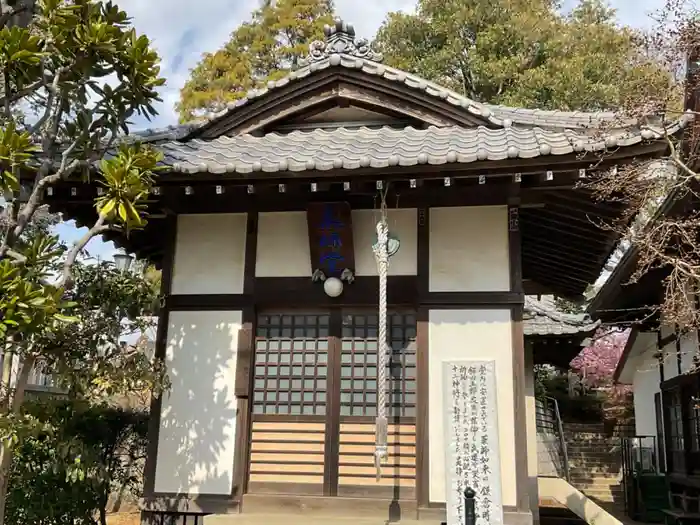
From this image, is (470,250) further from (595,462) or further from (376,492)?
(595,462)

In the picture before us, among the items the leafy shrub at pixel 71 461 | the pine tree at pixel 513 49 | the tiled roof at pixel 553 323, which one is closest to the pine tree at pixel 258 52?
the pine tree at pixel 513 49

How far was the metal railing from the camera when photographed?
61.8ft

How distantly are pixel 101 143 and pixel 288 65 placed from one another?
16845mm

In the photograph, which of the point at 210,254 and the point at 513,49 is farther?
the point at 513,49

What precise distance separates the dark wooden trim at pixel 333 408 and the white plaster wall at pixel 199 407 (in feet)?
3.41

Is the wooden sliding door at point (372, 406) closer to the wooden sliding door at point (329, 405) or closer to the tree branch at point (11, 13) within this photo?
the wooden sliding door at point (329, 405)

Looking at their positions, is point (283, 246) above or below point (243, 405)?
above

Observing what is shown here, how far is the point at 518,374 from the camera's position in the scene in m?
6.82

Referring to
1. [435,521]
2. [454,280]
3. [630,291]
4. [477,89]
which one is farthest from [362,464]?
[477,89]

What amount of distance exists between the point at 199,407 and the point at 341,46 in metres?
4.81

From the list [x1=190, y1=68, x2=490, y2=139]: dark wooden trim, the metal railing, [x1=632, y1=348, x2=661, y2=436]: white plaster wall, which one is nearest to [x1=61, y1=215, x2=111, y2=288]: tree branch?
[x1=190, y1=68, x2=490, y2=139]: dark wooden trim

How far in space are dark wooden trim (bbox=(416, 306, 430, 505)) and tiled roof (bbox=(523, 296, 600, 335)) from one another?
502 cm

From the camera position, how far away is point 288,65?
22969mm

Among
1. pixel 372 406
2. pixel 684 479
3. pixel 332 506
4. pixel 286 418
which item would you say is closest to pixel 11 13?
pixel 286 418
